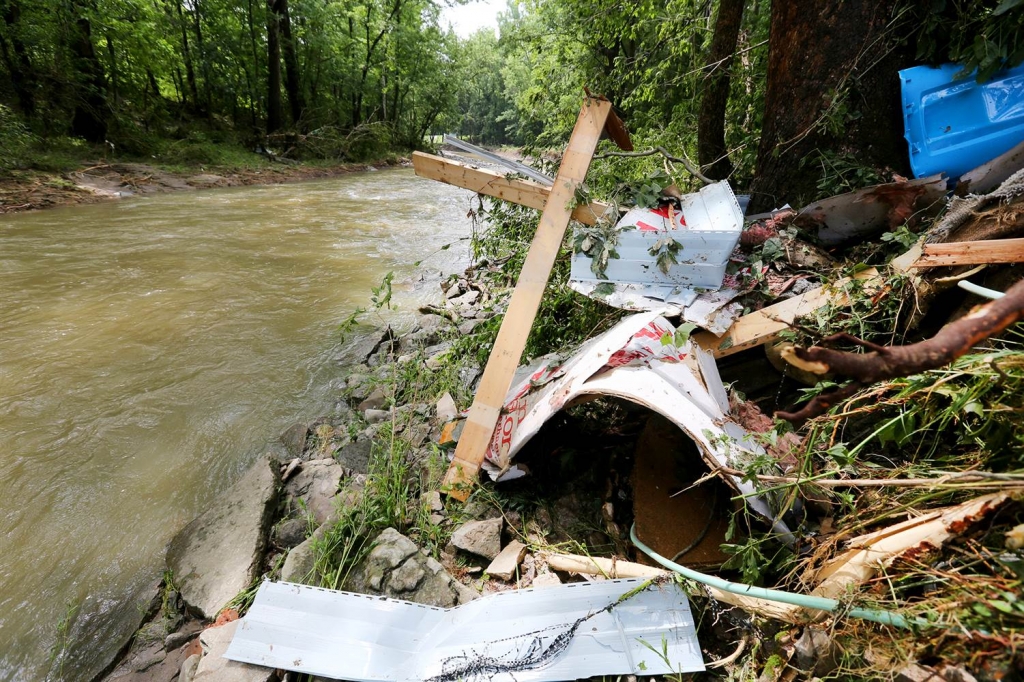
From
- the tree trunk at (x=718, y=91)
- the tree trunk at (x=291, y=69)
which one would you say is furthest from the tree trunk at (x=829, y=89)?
the tree trunk at (x=291, y=69)

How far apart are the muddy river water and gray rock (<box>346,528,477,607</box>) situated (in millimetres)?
1302

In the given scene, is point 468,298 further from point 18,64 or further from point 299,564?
point 18,64

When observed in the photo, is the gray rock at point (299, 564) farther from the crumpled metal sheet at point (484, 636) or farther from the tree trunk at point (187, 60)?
the tree trunk at point (187, 60)

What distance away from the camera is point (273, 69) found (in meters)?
16.3

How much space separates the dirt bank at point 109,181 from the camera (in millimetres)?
8638

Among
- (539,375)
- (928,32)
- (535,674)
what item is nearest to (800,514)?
(535,674)

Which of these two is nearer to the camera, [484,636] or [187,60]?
[484,636]

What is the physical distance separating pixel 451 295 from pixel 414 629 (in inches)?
178

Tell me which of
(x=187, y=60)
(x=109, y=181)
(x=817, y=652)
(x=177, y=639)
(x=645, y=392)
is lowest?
(x=177, y=639)

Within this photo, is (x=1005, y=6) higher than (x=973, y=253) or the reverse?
higher

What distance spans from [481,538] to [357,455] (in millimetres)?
1287

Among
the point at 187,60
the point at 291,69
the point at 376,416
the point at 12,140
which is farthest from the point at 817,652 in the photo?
the point at 291,69

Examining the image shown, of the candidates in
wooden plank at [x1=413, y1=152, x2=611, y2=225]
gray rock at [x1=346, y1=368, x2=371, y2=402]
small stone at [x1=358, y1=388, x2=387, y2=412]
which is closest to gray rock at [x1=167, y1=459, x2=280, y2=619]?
small stone at [x1=358, y1=388, x2=387, y2=412]

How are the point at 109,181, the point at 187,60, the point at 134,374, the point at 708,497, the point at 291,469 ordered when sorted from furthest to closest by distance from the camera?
the point at 187,60, the point at 109,181, the point at 134,374, the point at 291,469, the point at 708,497
